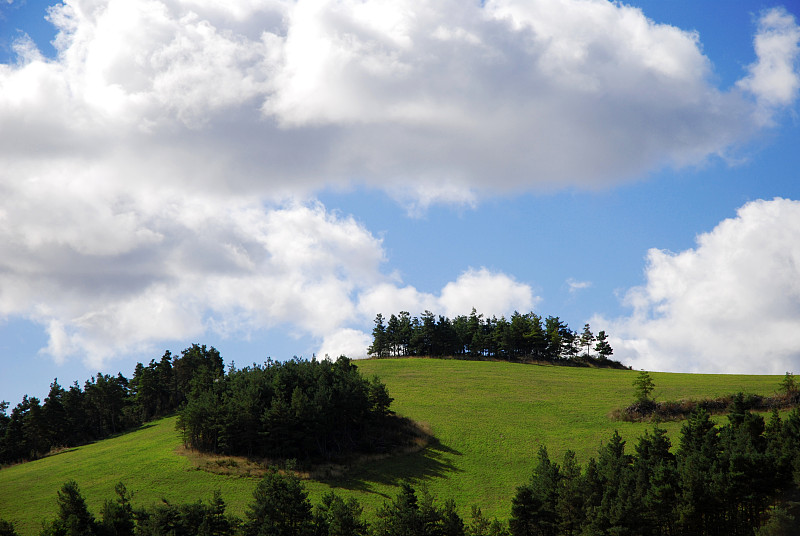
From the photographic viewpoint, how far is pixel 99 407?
358 feet

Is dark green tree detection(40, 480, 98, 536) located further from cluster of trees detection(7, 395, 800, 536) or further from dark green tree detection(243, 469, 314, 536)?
dark green tree detection(243, 469, 314, 536)

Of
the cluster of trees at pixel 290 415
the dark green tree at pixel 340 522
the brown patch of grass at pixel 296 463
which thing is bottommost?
the dark green tree at pixel 340 522

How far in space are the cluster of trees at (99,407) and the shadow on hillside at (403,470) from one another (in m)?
32.7

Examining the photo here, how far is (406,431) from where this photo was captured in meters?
79.3

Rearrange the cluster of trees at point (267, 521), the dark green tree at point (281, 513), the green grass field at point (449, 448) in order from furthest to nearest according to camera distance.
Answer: the green grass field at point (449, 448) < the dark green tree at point (281, 513) < the cluster of trees at point (267, 521)

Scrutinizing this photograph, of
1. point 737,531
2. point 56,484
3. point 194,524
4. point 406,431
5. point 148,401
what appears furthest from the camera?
point 148,401

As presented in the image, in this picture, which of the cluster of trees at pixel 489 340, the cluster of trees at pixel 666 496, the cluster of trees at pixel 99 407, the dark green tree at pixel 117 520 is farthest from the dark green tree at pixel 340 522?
the cluster of trees at pixel 489 340

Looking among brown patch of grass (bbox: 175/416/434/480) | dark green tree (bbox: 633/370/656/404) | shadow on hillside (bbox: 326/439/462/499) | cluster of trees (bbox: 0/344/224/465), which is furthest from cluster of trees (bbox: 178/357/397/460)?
dark green tree (bbox: 633/370/656/404)

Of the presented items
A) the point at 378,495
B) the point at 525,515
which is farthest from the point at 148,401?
the point at 525,515

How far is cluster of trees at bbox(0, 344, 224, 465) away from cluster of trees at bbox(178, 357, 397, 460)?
16.6m

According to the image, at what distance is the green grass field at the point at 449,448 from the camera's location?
60.8 meters

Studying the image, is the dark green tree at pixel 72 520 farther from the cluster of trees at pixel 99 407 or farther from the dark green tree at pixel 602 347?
the dark green tree at pixel 602 347

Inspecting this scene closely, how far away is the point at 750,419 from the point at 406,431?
39533 millimetres

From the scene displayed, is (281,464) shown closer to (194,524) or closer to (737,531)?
(194,524)
